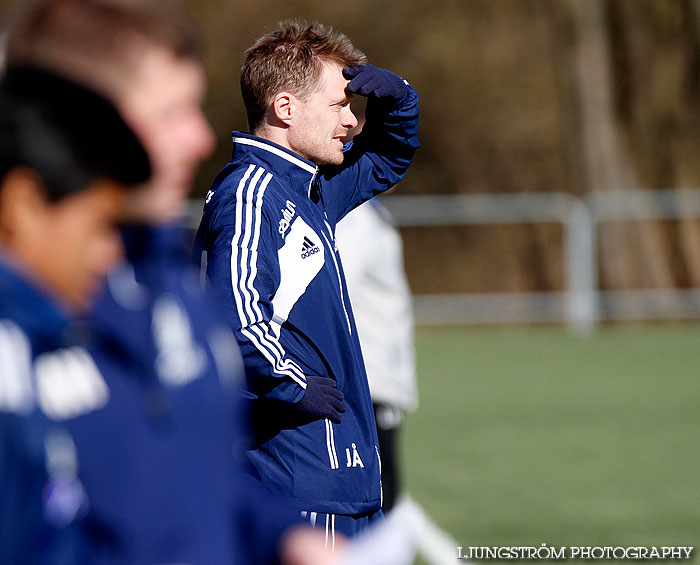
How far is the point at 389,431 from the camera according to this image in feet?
19.4

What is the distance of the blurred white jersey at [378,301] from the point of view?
581 cm

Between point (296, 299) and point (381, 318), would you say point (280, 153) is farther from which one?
point (381, 318)

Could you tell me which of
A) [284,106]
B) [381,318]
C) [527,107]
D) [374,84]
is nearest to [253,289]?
[284,106]

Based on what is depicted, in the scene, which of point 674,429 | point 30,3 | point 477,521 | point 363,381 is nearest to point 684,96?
point 674,429

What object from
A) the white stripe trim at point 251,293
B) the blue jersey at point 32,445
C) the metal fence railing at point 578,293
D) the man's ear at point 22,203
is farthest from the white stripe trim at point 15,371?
the metal fence railing at point 578,293

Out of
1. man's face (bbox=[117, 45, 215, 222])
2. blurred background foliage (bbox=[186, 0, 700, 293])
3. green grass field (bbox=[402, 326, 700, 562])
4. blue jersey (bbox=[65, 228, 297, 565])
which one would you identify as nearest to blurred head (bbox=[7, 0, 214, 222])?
man's face (bbox=[117, 45, 215, 222])

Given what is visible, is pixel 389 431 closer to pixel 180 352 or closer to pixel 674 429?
pixel 180 352

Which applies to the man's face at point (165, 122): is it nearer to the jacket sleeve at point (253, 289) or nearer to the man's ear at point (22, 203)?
the man's ear at point (22, 203)

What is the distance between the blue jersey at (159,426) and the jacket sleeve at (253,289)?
1610 mm

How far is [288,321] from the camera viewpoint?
346 centimetres

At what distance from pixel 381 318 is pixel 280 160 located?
2375 mm

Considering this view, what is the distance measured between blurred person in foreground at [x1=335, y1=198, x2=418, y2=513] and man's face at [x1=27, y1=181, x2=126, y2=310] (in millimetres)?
4217

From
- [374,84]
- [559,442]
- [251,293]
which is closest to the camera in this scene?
[251,293]

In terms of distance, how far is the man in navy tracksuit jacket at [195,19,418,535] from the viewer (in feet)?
11.0
